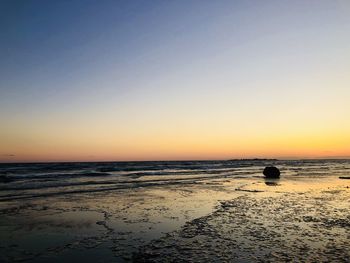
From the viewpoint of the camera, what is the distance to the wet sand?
845 centimetres

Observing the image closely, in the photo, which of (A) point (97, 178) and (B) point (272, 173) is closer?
(B) point (272, 173)

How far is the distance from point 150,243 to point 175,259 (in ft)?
6.00

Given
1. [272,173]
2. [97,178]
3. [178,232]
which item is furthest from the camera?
[97,178]

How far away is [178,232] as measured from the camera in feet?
36.4

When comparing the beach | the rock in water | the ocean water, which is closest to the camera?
the beach

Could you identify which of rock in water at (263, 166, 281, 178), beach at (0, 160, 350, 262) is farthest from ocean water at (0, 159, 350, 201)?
beach at (0, 160, 350, 262)

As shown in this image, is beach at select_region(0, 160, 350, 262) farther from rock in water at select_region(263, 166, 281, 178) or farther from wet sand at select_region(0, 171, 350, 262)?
rock in water at select_region(263, 166, 281, 178)

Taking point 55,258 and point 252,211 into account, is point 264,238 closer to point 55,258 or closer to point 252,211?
point 252,211

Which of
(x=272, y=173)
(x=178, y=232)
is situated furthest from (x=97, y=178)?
(x=178, y=232)

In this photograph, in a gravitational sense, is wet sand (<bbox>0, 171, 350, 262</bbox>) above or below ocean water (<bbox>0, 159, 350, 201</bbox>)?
above

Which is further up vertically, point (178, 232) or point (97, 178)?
point (178, 232)

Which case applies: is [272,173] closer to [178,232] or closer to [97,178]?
[97,178]

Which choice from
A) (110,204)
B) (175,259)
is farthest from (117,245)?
(110,204)

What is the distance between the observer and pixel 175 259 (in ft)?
26.6
